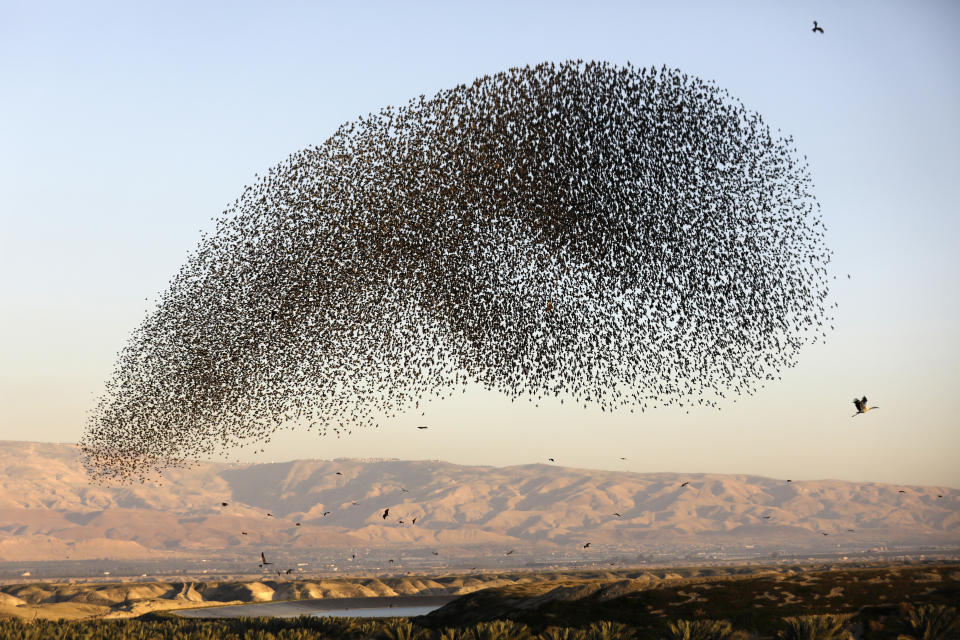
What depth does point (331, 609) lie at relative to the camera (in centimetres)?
6744

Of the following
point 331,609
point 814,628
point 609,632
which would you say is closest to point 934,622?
point 814,628

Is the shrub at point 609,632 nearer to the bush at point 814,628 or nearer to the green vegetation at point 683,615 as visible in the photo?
the green vegetation at point 683,615

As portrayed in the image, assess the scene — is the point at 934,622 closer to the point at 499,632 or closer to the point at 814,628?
the point at 814,628

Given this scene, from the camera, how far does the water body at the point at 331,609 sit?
5862cm

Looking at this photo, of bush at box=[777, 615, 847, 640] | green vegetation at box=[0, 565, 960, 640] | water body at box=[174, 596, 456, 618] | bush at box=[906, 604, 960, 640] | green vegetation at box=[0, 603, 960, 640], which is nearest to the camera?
bush at box=[906, 604, 960, 640]

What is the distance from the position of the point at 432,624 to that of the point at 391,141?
26634 millimetres

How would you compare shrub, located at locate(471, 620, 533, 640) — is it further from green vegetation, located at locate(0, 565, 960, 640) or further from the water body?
the water body

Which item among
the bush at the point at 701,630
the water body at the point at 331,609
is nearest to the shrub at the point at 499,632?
the bush at the point at 701,630

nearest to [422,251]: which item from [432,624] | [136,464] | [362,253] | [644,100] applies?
[362,253]

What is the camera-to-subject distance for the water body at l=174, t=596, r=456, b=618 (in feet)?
192

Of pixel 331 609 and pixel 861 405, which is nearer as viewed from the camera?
pixel 861 405

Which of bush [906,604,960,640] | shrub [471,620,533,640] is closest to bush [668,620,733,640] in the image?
shrub [471,620,533,640]

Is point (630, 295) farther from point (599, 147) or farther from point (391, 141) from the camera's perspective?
point (391, 141)

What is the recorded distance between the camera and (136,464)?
62.2m
